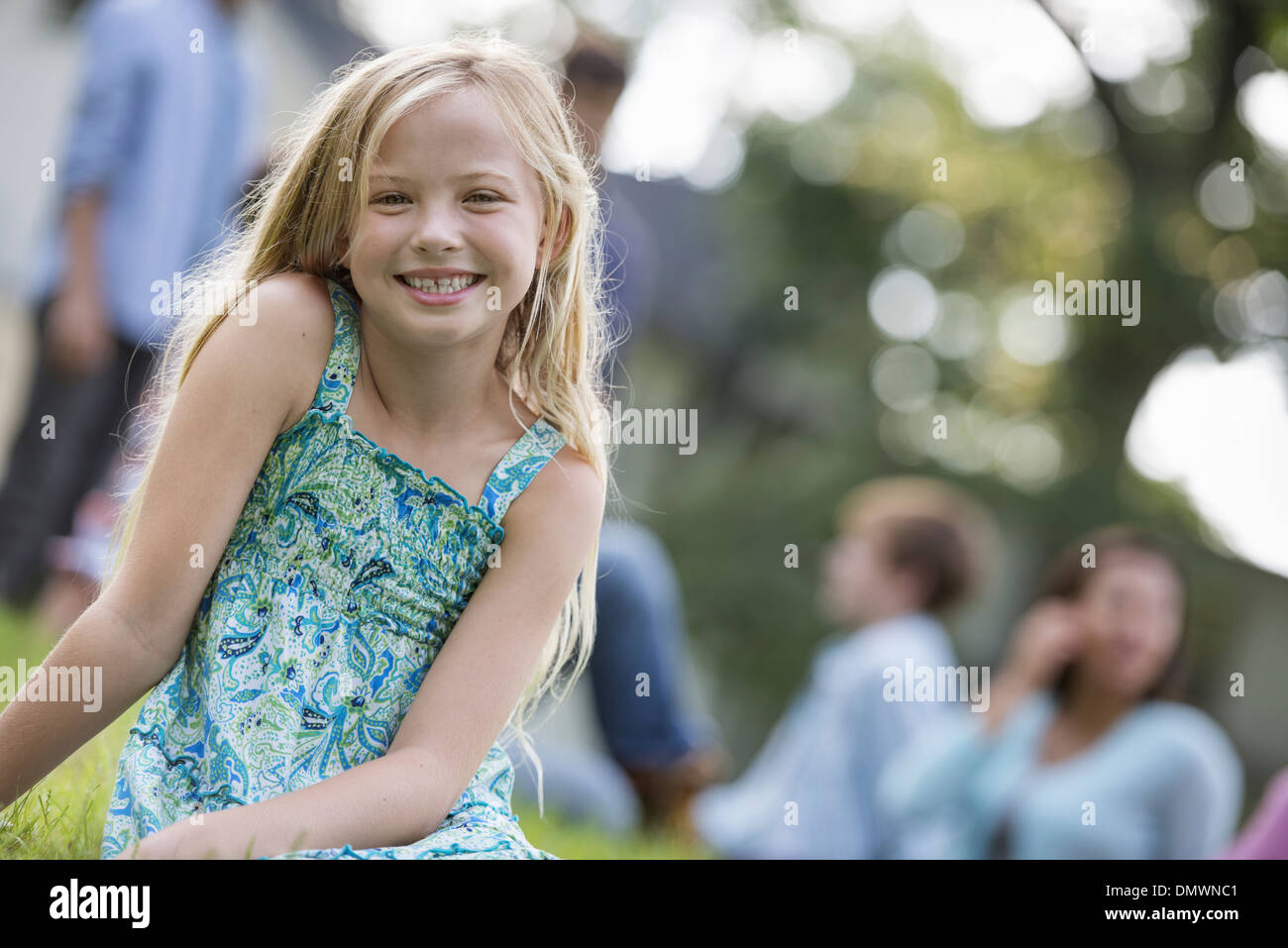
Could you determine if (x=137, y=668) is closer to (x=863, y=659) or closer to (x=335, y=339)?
(x=335, y=339)

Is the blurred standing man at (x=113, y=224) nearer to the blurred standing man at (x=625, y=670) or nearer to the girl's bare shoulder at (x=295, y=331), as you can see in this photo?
the blurred standing man at (x=625, y=670)

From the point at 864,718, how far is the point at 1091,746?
953 mm

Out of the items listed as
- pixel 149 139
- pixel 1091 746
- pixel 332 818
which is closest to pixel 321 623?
pixel 332 818

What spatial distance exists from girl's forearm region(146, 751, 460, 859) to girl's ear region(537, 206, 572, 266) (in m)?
0.80

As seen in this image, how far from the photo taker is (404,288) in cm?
181

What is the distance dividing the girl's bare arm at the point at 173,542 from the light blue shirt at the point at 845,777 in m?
3.68

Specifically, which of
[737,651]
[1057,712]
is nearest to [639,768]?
[1057,712]

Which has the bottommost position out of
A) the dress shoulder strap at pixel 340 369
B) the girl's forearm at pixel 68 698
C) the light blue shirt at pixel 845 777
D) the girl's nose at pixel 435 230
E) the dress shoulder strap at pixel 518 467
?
the light blue shirt at pixel 845 777

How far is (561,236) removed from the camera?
6.75 feet

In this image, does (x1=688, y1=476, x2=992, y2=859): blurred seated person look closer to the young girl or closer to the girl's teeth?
the young girl

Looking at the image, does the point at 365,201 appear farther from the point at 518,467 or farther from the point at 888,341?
the point at 888,341

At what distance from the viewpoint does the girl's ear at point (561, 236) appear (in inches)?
79.7

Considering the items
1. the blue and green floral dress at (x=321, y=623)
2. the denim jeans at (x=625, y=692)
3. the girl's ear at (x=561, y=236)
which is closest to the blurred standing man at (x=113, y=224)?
the denim jeans at (x=625, y=692)

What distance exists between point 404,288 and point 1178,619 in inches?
145
